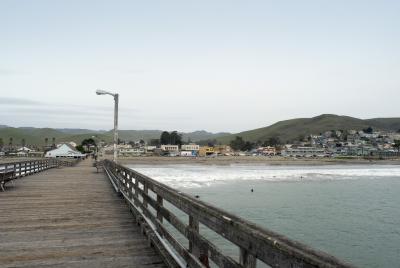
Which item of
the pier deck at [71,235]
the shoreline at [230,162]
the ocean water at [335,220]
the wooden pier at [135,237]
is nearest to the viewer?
the wooden pier at [135,237]

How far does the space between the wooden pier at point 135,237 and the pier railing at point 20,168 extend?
479 centimetres

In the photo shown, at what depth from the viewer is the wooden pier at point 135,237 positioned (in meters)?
2.79

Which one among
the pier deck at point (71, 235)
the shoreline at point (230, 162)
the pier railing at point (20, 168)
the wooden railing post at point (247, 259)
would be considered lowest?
the shoreline at point (230, 162)

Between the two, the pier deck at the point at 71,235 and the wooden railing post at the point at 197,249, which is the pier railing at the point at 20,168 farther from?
the wooden railing post at the point at 197,249

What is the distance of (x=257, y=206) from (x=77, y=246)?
74.7 feet

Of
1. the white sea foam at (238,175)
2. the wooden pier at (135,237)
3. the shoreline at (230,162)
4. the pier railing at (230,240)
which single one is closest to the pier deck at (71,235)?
the wooden pier at (135,237)

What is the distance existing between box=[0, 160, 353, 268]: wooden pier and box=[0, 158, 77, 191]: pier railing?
4.79m

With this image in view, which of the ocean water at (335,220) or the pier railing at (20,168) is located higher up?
the pier railing at (20,168)

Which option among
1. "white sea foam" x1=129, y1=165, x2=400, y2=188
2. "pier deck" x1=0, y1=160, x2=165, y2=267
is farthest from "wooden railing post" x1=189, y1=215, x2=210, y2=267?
"white sea foam" x1=129, y1=165, x2=400, y2=188

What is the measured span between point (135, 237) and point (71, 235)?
4.05 ft

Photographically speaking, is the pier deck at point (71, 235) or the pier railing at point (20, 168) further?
the pier railing at point (20, 168)

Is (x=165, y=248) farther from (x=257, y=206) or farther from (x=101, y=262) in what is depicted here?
(x=257, y=206)

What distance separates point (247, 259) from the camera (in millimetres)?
2975

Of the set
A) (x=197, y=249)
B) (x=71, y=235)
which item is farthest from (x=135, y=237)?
(x=197, y=249)
